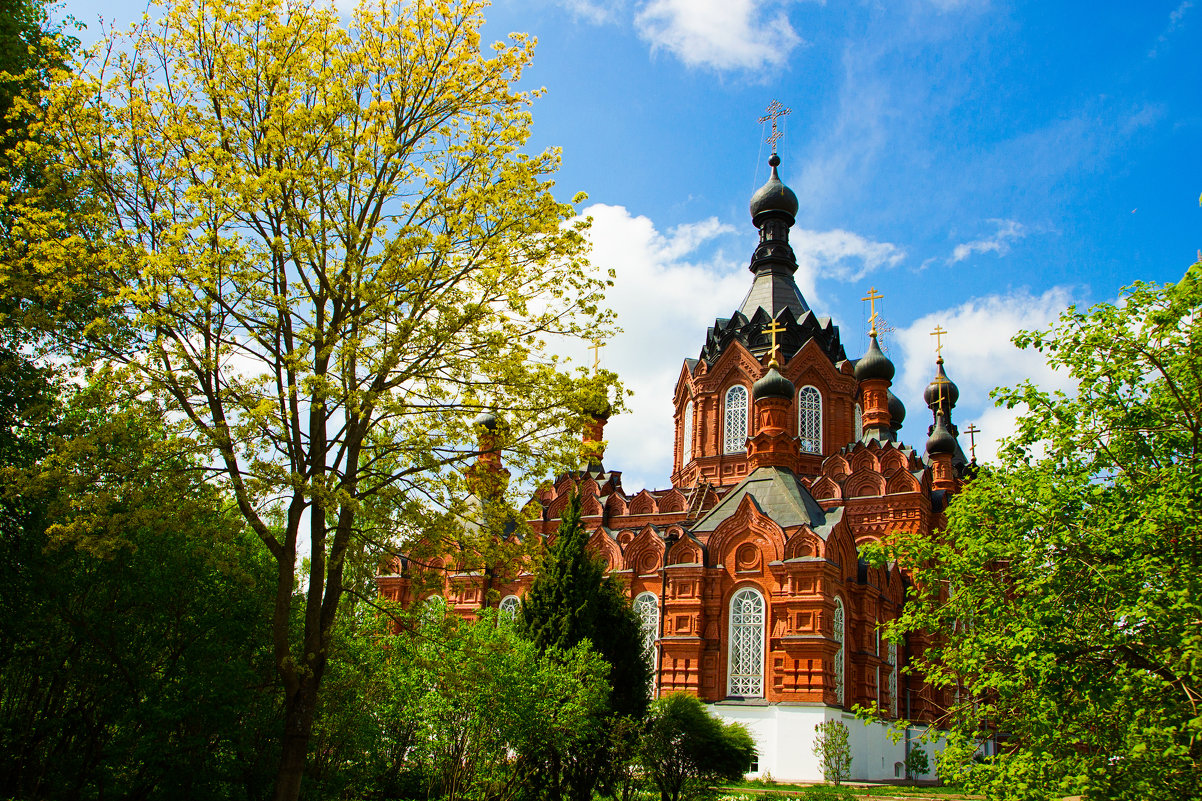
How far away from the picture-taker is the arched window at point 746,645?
2266 centimetres

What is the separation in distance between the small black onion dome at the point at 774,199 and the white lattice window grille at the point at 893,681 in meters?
18.7

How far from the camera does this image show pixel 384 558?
10.7 meters

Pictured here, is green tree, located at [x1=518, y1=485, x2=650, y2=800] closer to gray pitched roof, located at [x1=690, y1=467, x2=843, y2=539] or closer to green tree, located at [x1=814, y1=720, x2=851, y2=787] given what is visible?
green tree, located at [x1=814, y1=720, x2=851, y2=787]

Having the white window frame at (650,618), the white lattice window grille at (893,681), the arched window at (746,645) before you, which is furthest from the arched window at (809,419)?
the arched window at (746,645)

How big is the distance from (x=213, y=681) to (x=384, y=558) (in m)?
2.87

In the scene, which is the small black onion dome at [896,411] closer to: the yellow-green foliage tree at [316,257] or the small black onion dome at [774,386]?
the small black onion dome at [774,386]

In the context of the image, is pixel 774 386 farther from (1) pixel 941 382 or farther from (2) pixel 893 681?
(1) pixel 941 382

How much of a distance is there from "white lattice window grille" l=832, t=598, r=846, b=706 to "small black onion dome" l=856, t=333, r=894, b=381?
14.2m

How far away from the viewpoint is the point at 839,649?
22.7 metres

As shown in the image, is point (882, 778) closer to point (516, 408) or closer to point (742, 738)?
point (742, 738)

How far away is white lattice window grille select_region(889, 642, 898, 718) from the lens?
25747mm

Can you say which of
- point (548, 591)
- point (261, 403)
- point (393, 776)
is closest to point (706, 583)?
point (548, 591)

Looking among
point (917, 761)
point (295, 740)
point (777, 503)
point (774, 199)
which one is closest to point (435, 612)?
point (295, 740)

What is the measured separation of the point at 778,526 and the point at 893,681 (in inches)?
279
